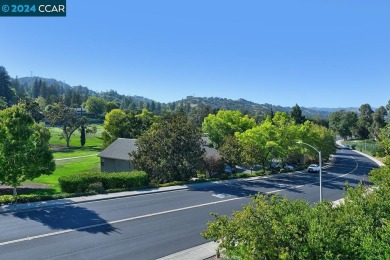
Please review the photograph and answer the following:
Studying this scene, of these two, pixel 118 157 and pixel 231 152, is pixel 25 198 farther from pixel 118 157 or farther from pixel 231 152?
pixel 231 152

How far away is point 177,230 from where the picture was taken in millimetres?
21562

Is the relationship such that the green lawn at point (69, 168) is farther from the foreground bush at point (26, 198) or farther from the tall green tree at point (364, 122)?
the tall green tree at point (364, 122)

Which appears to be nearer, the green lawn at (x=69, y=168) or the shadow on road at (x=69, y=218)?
the shadow on road at (x=69, y=218)

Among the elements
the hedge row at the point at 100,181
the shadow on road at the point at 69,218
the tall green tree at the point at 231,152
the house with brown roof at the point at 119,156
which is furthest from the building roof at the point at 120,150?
the shadow on road at the point at 69,218

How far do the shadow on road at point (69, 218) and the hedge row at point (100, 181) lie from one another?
5465mm

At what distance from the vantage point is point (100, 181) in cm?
3328

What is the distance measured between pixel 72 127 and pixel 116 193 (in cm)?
6401

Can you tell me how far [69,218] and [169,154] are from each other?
1662cm

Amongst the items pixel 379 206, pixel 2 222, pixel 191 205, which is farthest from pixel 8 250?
pixel 379 206

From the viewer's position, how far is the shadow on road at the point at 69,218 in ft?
69.6

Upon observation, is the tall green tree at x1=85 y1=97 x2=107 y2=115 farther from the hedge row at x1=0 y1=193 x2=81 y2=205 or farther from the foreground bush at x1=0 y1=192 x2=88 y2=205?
the hedge row at x1=0 y1=193 x2=81 y2=205

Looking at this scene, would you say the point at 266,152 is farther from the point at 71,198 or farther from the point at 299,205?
the point at 299,205

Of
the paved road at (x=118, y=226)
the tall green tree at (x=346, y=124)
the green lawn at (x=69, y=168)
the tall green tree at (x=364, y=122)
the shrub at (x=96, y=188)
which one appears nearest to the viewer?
the paved road at (x=118, y=226)

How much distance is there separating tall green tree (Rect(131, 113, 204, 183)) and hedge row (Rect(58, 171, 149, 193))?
2496mm
